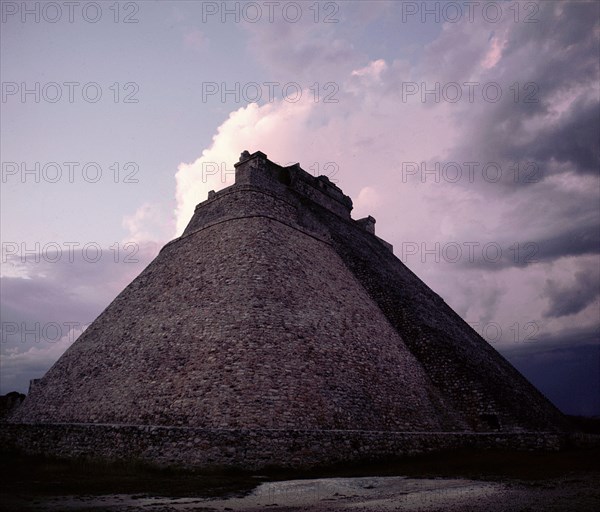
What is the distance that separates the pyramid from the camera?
42.3ft

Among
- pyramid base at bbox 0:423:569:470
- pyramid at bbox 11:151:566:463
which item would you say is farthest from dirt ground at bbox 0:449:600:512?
pyramid at bbox 11:151:566:463

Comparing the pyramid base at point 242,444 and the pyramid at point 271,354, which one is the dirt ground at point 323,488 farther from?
the pyramid at point 271,354

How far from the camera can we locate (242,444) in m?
11.1

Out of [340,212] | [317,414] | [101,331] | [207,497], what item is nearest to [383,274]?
[340,212]

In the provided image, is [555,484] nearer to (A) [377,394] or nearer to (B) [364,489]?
(B) [364,489]

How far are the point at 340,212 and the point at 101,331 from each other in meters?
18.5

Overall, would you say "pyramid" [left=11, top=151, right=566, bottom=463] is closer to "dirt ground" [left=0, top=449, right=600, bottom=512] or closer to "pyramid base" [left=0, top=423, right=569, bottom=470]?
"pyramid base" [left=0, top=423, right=569, bottom=470]

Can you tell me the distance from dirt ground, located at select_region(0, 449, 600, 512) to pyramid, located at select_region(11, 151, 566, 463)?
1116 mm

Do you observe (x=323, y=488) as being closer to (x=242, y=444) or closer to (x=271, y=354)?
(x=242, y=444)

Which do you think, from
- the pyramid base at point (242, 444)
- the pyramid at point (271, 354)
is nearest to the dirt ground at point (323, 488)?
the pyramid base at point (242, 444)

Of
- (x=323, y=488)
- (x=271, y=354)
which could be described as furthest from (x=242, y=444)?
(x=271, y=354)

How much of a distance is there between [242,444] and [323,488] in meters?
2.79

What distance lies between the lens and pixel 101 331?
19.4 meters

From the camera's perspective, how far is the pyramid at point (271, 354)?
12.9m
